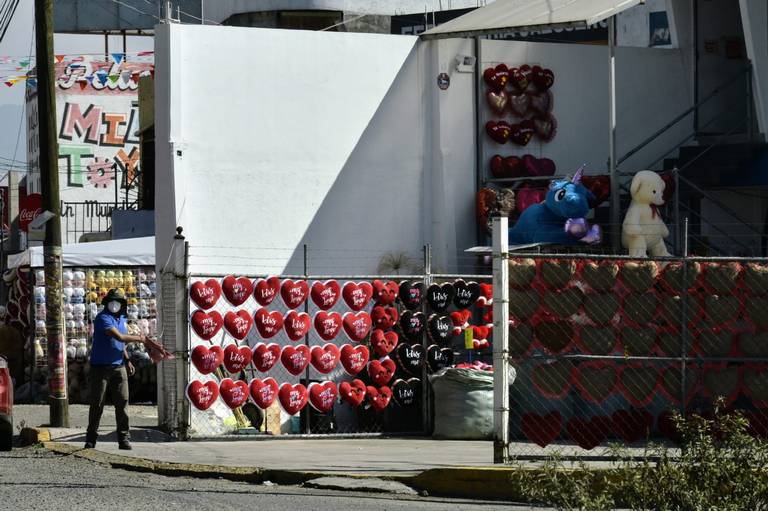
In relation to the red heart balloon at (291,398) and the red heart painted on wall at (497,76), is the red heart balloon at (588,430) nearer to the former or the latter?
the red heart balloon at (291,398)

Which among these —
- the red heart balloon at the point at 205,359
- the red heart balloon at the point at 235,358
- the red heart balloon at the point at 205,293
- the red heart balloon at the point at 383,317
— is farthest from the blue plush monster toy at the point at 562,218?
the red heart balloon at the point at 205,359

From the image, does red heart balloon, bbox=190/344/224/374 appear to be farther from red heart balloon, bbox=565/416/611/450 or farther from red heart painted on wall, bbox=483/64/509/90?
red heart painted on wall, bbox=483/64/509/90

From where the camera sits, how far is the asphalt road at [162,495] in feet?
36.3

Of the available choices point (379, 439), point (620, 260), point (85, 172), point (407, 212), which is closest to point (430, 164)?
point (407, 212)

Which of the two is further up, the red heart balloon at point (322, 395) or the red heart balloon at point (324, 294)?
the red heart balloon at point (324, 294)

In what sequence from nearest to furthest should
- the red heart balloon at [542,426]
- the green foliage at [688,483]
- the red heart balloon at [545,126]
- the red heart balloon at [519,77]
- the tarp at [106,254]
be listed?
1. the green foliage at [688,483]
2. the red heart balloon at [542,426]
3. the red heart balloon at [519,77]
4. the red heart balloon at [545,126]
5. the tarp at [106,254]

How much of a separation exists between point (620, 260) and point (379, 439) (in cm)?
530

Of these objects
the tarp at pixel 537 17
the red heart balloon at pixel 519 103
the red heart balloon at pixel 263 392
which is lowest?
the red heart balloon at pixel 263 392

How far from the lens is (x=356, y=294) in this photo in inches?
714

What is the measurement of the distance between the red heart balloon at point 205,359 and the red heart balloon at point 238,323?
1.46 feet

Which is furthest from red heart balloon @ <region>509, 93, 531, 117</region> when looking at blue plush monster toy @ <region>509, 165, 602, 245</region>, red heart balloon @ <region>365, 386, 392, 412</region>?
red heart balloon @ <region>365, 386, 392, 412</region>

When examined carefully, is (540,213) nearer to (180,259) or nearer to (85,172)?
(180,259)

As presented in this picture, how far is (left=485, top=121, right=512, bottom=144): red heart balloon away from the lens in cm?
2100

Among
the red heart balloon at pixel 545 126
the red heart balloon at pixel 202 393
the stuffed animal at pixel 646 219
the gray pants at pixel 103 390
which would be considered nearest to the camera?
the gray pants at pixel 103 390
